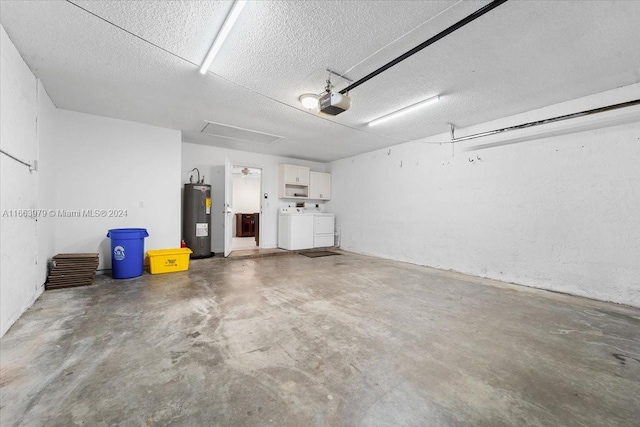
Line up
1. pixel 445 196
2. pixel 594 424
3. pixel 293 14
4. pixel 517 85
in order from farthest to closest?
pixel 445 196 < pixel 517 85 < pixel 293 14 < pixel 594 424

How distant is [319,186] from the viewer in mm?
7176

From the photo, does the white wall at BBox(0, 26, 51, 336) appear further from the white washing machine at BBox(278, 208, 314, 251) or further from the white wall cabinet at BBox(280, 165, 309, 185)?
the white wall cabinet at BBox(280, 165, 309, 185)

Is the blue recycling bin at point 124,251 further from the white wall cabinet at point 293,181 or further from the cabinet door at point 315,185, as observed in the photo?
the cabinet door at point 315,185

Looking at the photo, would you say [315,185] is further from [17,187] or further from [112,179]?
[17,187]

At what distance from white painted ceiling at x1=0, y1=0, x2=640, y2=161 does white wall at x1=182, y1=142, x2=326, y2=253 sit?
5.77 ft

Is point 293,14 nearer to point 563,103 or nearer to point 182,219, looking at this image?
point 563,103

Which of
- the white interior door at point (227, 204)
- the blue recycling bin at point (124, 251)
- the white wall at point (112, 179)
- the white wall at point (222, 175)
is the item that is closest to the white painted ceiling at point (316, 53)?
the white wall at point (112, 179)

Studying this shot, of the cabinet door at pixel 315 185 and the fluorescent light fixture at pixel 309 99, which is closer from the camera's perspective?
the fluorescent light fixture at pixel 309 99

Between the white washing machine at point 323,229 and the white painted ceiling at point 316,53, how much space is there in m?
3.36

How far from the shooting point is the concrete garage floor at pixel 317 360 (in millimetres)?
1298

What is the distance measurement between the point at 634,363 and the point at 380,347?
70.7 inches

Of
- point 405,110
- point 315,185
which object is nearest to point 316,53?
point 405,110

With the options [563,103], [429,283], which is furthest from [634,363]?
[563,103]

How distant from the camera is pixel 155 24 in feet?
6.66
